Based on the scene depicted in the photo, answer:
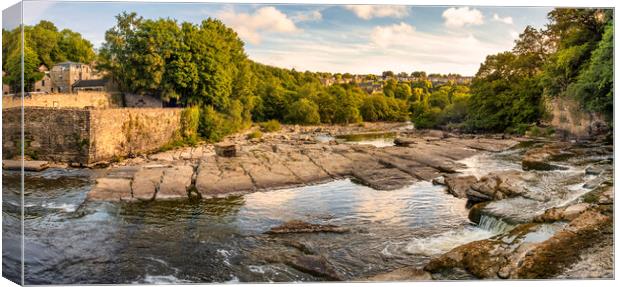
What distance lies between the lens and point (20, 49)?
236 inches

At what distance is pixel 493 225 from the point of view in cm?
744

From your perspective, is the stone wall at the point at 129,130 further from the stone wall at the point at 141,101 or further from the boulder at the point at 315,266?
the boulder at the point at 315,266

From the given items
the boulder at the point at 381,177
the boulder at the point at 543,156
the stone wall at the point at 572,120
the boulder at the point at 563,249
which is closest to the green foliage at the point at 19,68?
the boulder at the point at 381,177

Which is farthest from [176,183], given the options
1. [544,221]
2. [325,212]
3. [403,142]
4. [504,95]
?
[504,95]

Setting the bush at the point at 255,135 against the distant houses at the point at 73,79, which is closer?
the distant houses at the point at 73,79

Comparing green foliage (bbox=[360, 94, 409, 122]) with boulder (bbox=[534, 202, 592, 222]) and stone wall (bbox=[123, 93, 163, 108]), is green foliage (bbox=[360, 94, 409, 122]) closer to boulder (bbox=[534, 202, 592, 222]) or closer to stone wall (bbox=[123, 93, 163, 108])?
boulder (bbox=[534, 202, 592, 222])

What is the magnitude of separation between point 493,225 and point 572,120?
7.81ft

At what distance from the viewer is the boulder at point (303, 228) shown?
7031 millimetres

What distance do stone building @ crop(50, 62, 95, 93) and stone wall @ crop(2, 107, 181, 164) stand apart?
1.15 feet

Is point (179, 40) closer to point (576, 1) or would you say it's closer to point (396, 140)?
point (396, 140)

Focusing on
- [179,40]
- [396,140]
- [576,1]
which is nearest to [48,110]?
[179,40]

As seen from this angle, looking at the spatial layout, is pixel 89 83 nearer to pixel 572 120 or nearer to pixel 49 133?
pixel 49 133

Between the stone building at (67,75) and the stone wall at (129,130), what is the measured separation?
60 centimetres

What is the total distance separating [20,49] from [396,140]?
6472mm
